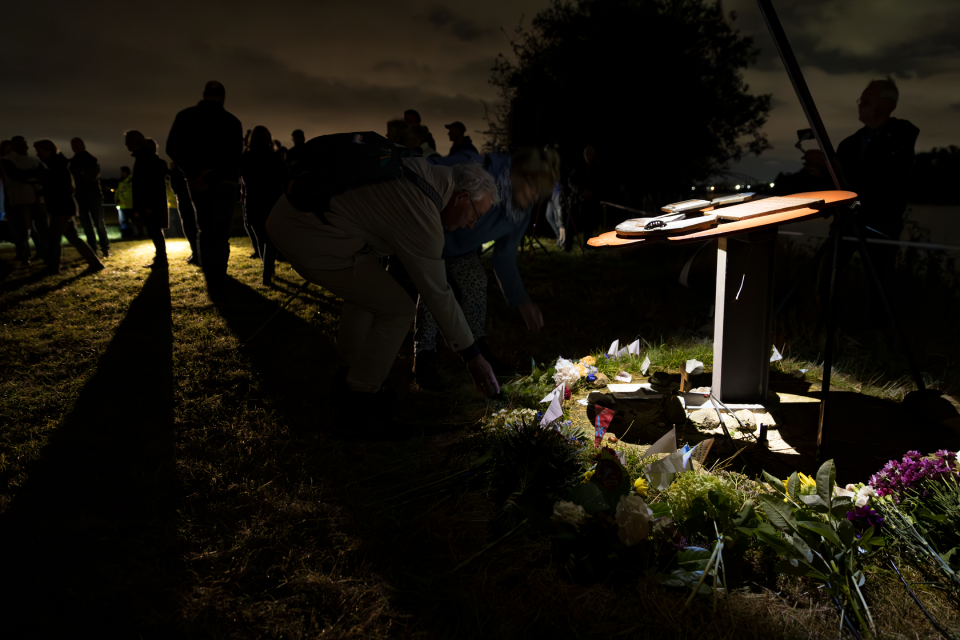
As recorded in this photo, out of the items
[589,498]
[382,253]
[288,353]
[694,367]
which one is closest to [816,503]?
[589,498]

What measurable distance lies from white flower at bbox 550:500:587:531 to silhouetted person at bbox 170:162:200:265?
5125mm

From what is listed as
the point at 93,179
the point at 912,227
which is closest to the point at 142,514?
the point at 912,227

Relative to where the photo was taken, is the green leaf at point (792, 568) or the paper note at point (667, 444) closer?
the green leaf at point (792, 568)

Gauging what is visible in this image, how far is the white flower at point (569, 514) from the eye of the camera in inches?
68.4

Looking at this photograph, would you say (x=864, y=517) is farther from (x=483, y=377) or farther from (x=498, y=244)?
(x=498, y=244)

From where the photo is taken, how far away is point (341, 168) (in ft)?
7.13

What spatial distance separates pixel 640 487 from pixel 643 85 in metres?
12.0

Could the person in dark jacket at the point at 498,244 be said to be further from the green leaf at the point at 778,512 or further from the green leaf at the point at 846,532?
the green leaf at the point at 846,532

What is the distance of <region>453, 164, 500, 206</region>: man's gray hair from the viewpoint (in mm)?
2365

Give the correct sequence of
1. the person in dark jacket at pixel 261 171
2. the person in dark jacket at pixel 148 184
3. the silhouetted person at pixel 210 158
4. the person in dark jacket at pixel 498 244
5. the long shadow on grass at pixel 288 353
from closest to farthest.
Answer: the person in dark jacket at pixel 498 244
the long shadow on grass at pixel 288 353
the silhouetted person at pixel 210 158
the person in dark jacket at pixel 261 171
the person in dark jacket at pixel 148 184

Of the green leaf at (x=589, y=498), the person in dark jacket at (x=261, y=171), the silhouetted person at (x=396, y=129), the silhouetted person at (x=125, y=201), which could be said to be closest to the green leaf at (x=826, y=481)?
the green leaf at (x=589, y=498)

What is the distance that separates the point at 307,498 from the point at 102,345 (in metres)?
2.95

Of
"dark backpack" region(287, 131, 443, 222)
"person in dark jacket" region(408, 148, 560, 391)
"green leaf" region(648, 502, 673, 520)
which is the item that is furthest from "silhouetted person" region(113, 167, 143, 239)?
"green leaf" region(648, 502, 673, 520)

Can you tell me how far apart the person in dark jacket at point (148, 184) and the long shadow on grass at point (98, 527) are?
3.79 metres
